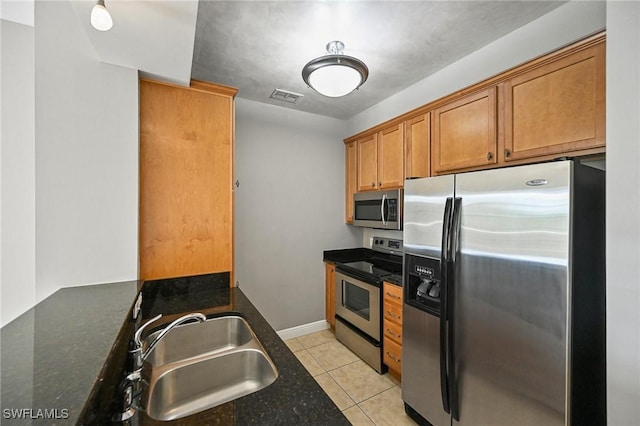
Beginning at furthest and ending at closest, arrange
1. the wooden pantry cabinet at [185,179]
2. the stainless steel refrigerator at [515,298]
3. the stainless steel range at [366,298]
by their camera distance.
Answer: the stainless steel range at [366,298] < the wooden pantry cabinet at [185,179] < the stainless steel refrigerator at [515,298]

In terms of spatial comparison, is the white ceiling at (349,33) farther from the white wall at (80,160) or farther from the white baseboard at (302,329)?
the white baseboard at (302,329)

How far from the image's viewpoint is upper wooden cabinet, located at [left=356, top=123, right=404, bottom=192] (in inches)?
102

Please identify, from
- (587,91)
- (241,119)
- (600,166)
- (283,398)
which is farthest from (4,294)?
(600,166)

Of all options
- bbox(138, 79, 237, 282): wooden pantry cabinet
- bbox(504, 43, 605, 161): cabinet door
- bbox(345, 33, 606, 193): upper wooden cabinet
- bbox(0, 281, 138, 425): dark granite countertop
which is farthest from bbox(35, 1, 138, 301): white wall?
bbox(504, 43, 605, 161): cabinet door

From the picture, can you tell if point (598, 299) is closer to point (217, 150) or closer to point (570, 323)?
point (570, 323)

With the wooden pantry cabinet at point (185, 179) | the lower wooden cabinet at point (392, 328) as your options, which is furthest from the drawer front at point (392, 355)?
the wooden pantry cabinet at point (185, 179)

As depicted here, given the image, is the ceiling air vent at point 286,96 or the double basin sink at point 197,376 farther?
the ceiling air vent at point 286,96

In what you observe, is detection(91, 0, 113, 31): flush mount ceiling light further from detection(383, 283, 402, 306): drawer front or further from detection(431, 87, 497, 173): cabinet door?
detection(383, 283, 402, 306): drawer front

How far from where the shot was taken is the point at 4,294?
48.3 inches

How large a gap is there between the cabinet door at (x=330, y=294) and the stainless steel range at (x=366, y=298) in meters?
0.11

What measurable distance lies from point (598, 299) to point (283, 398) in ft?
5.25

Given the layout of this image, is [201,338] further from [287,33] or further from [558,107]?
[558,107]

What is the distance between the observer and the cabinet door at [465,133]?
187 centimetres

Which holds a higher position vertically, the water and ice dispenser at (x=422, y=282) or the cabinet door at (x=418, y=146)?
the cabinet door at (x=418, y=146)
